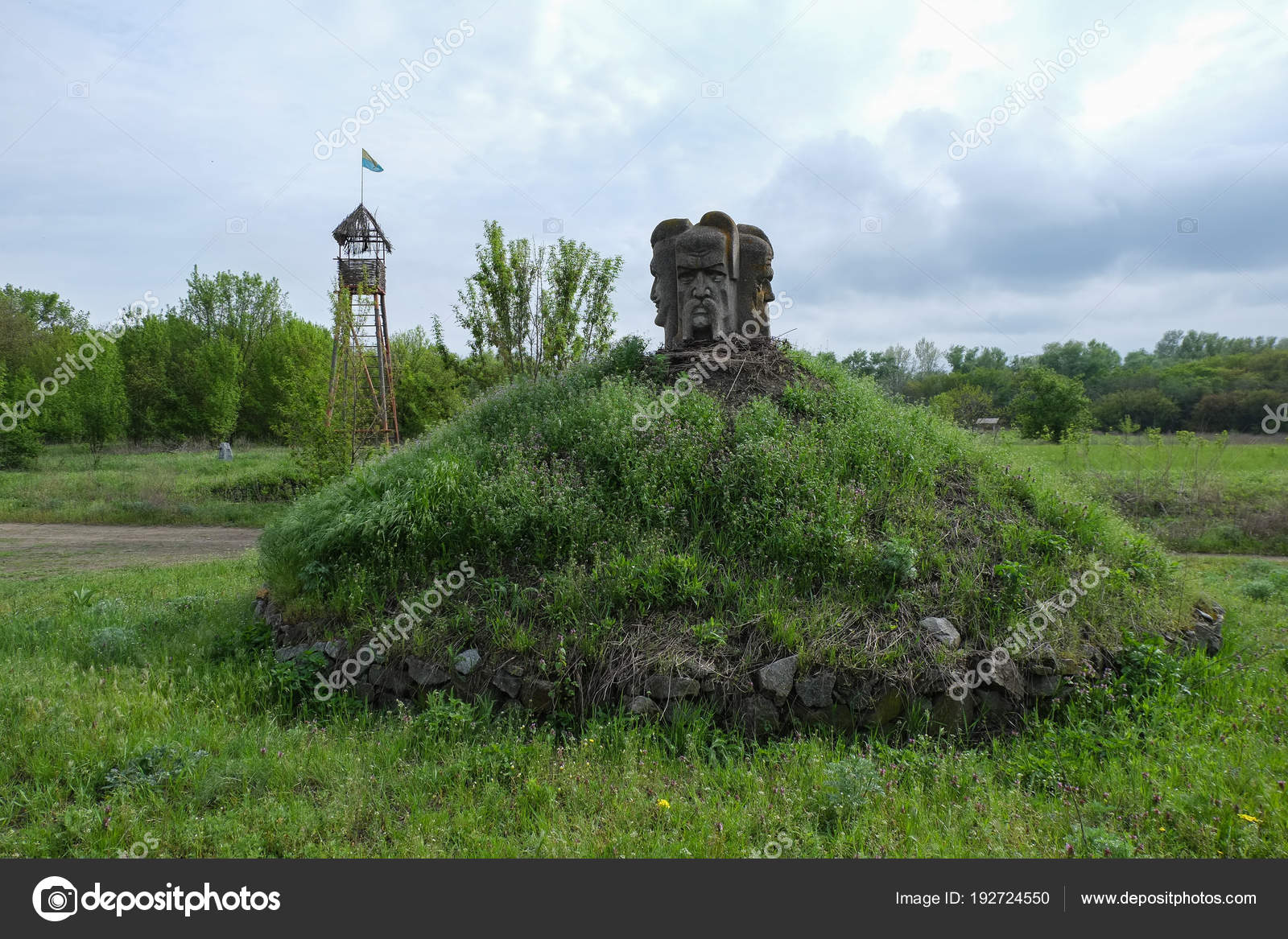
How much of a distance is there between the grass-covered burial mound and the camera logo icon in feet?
7.66

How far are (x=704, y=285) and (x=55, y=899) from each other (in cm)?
A: 786

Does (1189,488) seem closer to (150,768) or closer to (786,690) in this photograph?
(786,690)

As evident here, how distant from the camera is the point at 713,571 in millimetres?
5648

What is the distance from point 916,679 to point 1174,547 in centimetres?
1223

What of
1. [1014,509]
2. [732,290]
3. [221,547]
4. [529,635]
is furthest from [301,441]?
[1014,509]

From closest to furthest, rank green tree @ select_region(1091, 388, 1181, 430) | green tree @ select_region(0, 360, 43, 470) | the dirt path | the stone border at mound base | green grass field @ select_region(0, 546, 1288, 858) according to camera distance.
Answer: green grass field @ select_region(0, 546, 1288, 858) < the stone border at mound base < the dirt path < green tree @ select_region(0, 360, 43, 470) < green tree @ select_region(1091, 388, 1181, 430)

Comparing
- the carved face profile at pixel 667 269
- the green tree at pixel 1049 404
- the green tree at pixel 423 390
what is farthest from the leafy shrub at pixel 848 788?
the green tree at pixel 1049 404

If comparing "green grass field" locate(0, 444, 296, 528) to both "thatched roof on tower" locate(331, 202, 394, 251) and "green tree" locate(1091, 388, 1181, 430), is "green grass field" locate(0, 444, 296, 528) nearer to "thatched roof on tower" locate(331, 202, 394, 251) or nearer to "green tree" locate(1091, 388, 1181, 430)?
→ "thatched roof on tower" locate(331, 202, 394, 251)

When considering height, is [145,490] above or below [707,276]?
below

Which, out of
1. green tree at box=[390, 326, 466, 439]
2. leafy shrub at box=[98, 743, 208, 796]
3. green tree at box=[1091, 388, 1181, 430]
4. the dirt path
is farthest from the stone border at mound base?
green tree at box=[1091, 388, 1181, 430]

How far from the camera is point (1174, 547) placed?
44.6 feet

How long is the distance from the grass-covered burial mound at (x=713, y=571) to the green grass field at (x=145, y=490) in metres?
13.1

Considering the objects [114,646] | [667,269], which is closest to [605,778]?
[114,646]

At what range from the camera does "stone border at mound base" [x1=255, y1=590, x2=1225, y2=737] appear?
187 inches
